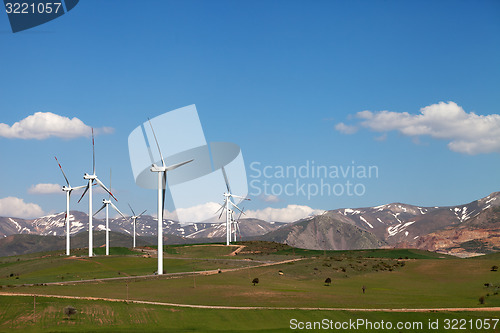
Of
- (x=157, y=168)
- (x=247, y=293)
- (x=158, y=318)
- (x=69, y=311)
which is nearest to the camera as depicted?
(x=158, y=318)

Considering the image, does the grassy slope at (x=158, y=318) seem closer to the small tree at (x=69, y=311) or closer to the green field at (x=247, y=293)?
the green field at (x=247, y=293)

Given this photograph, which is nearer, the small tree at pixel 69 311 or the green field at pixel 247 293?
the green field at pixel 247 293

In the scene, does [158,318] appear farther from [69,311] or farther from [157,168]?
[157,168]

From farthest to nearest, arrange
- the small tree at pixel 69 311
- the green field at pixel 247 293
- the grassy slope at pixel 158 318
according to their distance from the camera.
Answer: the small tree at pixel 69 311 < the green field at pixel 247 293 < the grassy slope at pixel 158 318

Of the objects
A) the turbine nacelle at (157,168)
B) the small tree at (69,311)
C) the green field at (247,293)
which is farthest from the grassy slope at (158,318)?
the turbine nacelle at (157,168)

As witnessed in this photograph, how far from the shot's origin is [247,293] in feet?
352

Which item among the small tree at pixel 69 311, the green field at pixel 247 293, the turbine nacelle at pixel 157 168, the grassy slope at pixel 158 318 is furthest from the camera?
the turbine nacelle at pixel 157 168

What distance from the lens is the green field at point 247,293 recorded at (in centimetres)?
7969

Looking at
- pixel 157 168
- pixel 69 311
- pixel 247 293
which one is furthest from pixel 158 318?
pixel 157 168

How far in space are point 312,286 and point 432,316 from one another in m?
46.6

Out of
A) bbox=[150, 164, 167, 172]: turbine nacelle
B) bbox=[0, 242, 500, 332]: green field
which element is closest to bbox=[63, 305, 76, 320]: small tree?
bbox=[0, 242, 500, 332]: green field

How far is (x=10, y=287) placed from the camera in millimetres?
116500

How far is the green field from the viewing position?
7969 cm

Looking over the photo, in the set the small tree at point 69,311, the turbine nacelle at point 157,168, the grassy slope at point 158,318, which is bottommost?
the grassy slope at point 158,318
